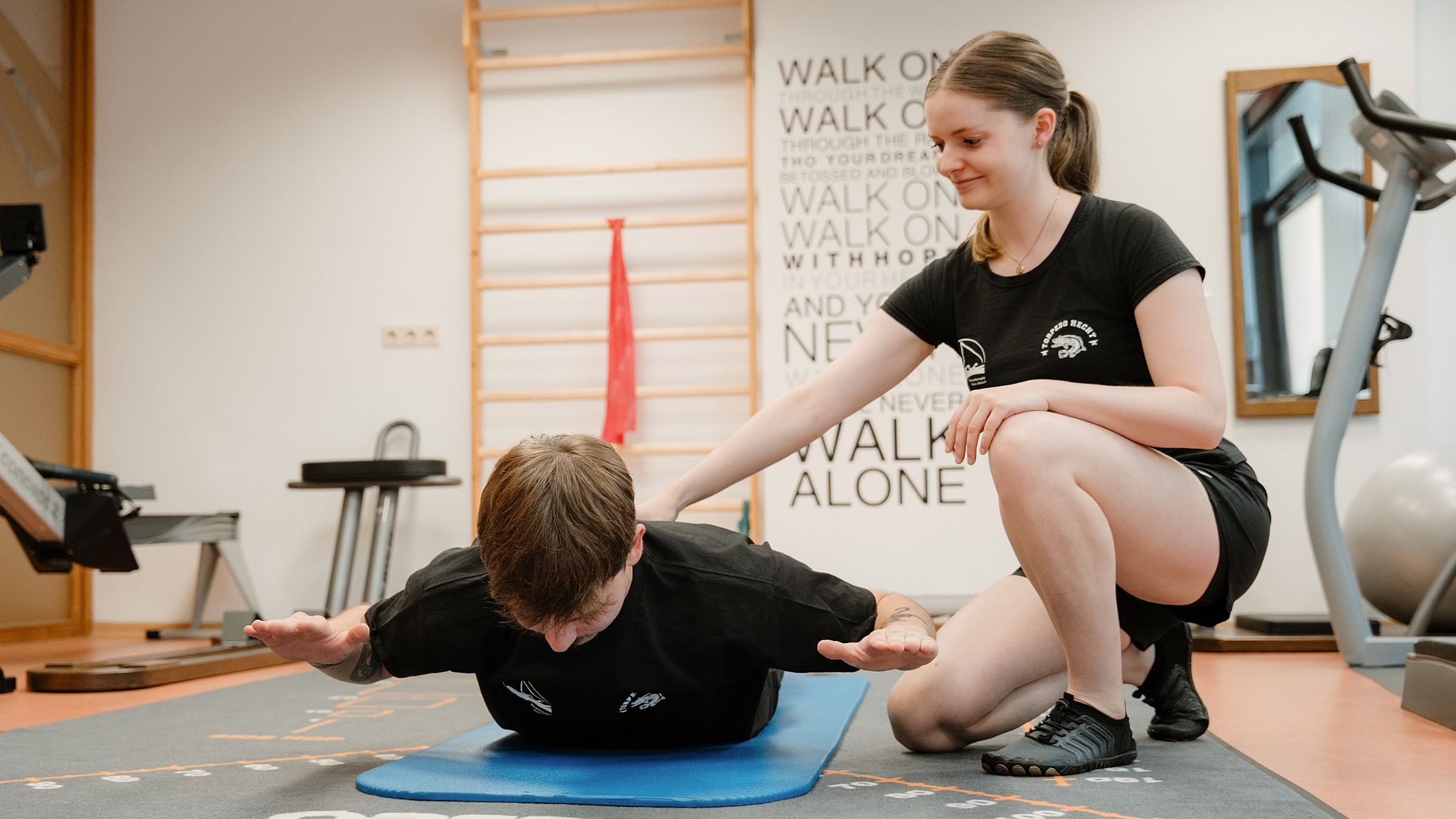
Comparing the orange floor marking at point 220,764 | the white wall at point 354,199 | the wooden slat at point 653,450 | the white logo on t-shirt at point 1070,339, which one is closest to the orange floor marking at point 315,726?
the orange floor marking at point 220,764

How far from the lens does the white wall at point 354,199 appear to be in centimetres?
411

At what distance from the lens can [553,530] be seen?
1.22 metres

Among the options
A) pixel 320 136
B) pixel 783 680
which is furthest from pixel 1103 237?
pixel 320 136

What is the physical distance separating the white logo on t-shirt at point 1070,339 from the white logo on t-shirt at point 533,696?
2.83 feet

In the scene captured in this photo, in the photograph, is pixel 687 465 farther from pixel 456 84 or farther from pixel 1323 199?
pixel 1323 199

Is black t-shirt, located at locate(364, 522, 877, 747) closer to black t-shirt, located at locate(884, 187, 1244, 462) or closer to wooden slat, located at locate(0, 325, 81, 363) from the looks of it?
black t-shirt, located at locate(884, 187, 1244, 462)

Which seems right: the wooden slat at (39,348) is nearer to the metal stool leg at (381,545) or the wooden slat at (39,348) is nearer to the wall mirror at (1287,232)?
the metal stool leg at (381,545)

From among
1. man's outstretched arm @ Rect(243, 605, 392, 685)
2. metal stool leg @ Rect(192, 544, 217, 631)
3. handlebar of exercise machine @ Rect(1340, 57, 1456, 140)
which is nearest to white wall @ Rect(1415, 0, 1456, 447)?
handlebar of exercise machine @ Rect(1340, 57, 1456, 140)

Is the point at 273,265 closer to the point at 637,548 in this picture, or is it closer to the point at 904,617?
the point at 637,548

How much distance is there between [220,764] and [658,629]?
758 millimetres

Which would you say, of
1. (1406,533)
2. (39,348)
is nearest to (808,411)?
(1406,533)

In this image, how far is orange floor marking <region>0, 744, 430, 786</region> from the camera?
1570 millimetres

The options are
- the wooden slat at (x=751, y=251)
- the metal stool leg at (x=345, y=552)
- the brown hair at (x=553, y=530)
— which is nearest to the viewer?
the brown hair at (x=553, y=530)

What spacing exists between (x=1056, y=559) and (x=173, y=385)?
4.12m
